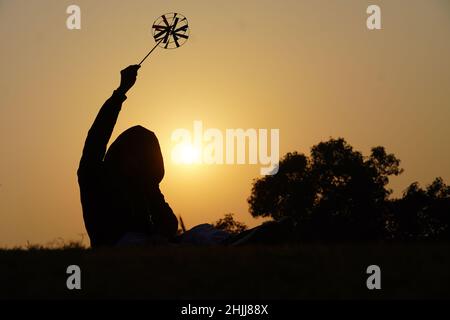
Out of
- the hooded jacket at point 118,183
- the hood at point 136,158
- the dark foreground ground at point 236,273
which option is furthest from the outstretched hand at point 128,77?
the dark foreground ground at point 236,273

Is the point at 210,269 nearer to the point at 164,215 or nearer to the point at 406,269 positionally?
the point at 406,269

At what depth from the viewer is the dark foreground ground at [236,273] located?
11.7 m

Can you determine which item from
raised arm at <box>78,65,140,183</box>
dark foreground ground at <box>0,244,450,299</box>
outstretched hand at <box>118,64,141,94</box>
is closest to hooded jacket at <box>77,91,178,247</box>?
raised arm at <box>78,65,140,183</box>

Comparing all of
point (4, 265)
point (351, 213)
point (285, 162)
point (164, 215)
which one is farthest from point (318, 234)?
point (4, 265)

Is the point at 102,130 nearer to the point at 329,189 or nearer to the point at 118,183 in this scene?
the point at 118,183

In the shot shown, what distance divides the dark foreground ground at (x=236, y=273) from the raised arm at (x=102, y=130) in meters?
5.04

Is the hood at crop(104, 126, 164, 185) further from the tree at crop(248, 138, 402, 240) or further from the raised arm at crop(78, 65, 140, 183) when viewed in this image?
the tree at crop(248, 138, 402, 240)

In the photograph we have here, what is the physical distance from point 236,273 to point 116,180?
27.1ft

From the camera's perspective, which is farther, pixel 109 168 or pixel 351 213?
pixel 351 213

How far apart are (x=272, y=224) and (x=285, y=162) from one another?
176 feet

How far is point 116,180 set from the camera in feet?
67.0
